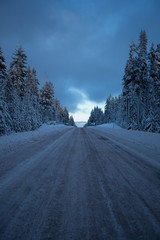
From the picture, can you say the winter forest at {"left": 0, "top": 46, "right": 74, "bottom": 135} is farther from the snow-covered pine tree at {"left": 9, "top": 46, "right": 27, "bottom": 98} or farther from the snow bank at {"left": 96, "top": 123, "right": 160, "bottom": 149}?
the snow bank at {"left": 96, "top": 123, "right": 160, "bottom": 149}

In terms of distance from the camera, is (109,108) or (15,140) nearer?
(15,140)

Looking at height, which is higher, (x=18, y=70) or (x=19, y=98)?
(x=18, y=70)

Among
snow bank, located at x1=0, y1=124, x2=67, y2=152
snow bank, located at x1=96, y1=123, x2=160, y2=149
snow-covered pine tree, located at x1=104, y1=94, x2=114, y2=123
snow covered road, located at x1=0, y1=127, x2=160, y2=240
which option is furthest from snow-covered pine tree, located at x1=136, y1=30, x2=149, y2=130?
snow-covered pine tree, located at x1=104, y1=94, x2=114, y2=123

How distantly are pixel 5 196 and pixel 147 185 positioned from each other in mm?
2467

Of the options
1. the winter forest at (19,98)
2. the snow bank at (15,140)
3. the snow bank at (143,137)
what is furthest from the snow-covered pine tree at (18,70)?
the snow bank at (143,137)

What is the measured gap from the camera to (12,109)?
15203 mm

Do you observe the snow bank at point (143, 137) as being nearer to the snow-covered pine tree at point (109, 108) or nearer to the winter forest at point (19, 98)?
the winter forest at point (19, 98)

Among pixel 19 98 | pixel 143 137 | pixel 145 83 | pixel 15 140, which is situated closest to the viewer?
pixel 15 140

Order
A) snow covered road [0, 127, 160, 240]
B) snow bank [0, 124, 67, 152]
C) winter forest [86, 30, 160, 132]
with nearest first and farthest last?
1. snow covered road [0, 127, 160, 240]
2. snow bank [0, 124, 67, 152]
3. winter forest [86, 30, 160, 132]

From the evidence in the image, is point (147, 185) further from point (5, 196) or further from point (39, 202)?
point (5, 196)

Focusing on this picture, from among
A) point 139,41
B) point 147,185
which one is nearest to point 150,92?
point 139,41

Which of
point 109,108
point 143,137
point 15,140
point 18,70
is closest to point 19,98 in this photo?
point 18,70

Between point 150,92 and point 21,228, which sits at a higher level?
point 150,92

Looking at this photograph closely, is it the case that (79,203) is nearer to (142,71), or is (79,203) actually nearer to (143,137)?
(143,137)
